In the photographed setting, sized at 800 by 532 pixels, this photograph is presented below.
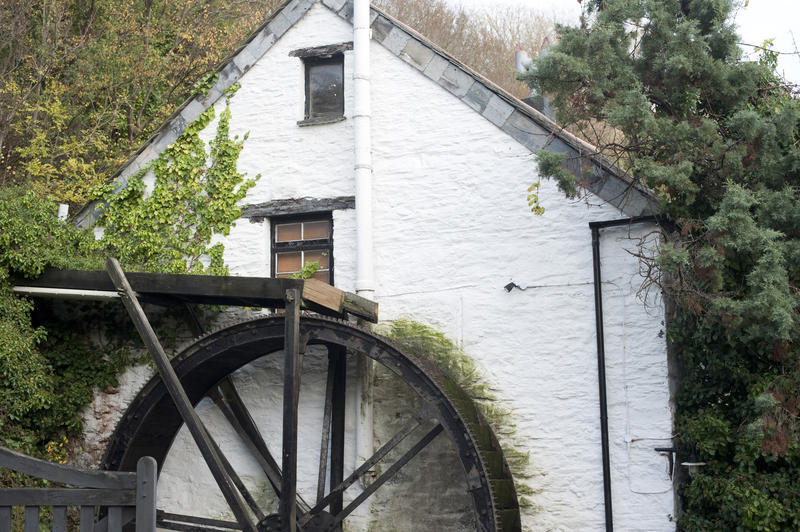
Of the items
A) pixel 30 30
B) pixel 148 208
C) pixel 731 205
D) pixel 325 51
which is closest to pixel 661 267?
pixel 731 205

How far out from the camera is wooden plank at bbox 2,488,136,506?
212 inches

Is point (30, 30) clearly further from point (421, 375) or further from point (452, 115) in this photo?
point (421, 375)

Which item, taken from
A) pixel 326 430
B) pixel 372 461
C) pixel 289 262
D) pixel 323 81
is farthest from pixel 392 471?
pixel 323 81

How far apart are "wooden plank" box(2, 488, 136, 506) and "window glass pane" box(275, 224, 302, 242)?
15.3 feet

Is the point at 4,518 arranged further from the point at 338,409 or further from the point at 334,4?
the point at 334,4

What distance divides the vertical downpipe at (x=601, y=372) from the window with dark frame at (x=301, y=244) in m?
2.65

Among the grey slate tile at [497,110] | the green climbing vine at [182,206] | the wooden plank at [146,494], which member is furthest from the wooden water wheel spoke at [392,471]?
the wooden plank at [146,494]

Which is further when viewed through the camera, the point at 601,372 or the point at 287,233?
the point at 287,233

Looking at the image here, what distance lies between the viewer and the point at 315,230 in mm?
9703

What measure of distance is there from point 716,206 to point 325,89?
4.29m

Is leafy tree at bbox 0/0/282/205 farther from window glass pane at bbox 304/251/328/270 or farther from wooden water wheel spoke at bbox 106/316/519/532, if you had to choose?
wooden water wheel spoke at bbox 106/316/519/532

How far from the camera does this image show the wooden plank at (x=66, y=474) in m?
5.38

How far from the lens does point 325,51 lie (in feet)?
32.5

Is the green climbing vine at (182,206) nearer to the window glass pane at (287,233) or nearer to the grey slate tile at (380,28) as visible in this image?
the window glass pane at (287,233)
